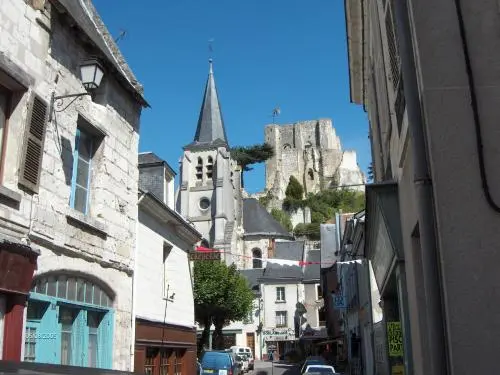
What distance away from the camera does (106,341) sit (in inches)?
358

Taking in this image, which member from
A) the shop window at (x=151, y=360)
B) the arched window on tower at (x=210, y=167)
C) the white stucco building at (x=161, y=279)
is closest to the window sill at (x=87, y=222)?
the white stucco building at (x=161, y=279)

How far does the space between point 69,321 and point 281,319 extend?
143 feet

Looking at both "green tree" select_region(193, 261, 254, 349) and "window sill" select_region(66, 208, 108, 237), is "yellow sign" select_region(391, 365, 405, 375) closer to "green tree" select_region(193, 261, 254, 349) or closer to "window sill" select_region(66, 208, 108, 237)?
"window sill" select_region(66, 208, 108, 237)

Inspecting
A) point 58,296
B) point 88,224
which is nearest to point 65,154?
point 88,224

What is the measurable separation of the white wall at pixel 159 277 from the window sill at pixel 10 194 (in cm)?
420

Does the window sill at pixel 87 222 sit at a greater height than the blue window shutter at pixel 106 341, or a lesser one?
greater

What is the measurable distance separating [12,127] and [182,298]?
833 cm

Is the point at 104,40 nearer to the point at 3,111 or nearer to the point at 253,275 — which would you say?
the point at 3,111

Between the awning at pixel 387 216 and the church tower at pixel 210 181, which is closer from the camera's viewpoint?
the awning at pixel 387 216

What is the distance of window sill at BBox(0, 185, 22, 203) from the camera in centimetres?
645

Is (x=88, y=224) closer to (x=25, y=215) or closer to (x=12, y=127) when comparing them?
(x=25, y=215)

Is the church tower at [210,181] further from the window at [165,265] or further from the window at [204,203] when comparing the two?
the window at [165,265]

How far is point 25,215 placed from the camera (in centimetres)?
697

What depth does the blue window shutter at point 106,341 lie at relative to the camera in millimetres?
8914
